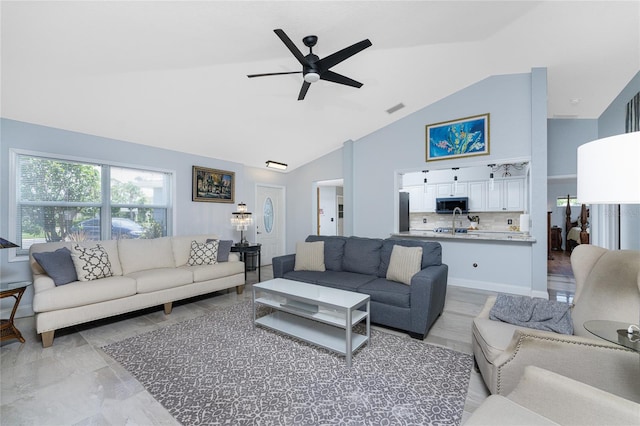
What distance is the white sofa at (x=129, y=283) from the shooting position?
2.62m

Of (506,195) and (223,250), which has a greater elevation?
(506,195)

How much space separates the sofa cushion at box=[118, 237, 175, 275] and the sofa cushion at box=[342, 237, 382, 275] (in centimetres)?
250

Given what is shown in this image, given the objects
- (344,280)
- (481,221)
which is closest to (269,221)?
(344,280)

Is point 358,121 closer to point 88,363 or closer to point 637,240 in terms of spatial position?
point 637,240

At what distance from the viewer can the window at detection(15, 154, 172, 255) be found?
3.36m

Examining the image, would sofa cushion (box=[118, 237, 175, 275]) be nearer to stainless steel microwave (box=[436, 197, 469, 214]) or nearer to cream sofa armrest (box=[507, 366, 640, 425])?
cream sofa armrest (box=[507, 366, 640, 425])

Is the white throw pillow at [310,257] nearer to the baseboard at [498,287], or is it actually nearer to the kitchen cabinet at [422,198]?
the baseboard at [498,287]

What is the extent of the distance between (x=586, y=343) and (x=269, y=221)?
18.6ft

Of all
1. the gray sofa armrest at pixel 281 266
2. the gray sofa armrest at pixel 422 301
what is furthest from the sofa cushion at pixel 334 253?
the gray sofa armrest at pixel 422 301

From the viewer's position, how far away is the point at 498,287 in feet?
13.9

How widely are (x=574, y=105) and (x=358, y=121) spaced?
353cm

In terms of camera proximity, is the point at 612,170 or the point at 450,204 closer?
the point at 612,170

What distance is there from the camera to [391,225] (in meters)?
5.19

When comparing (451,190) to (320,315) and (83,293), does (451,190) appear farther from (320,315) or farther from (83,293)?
(83,293)
